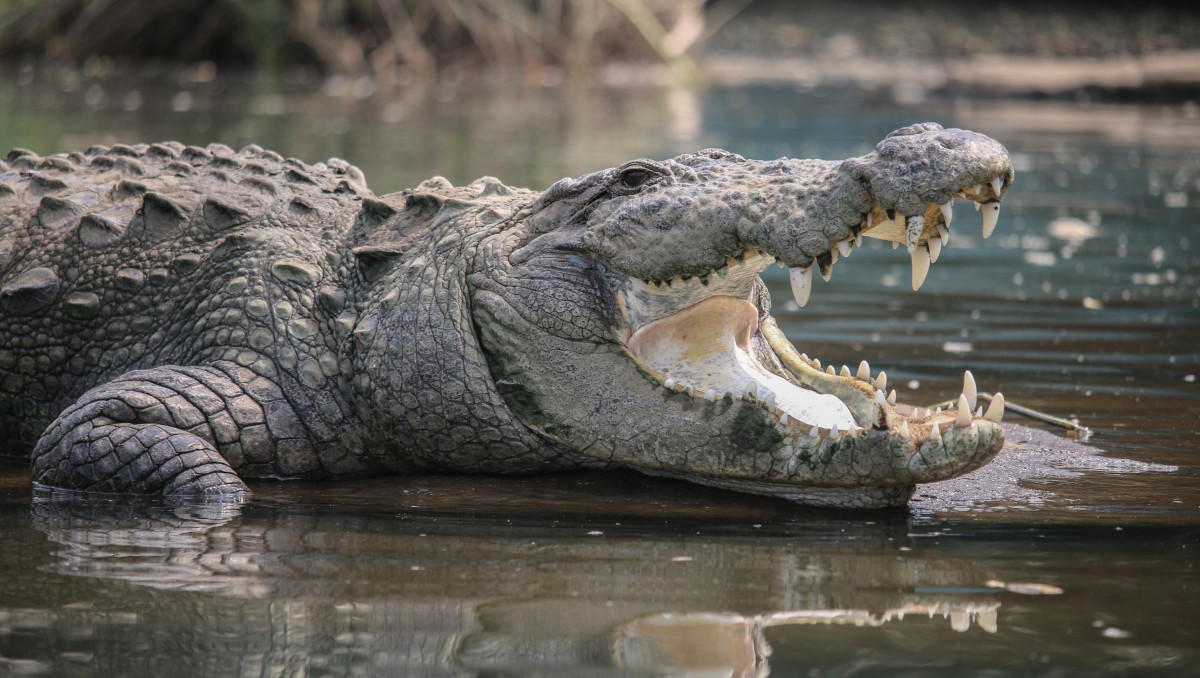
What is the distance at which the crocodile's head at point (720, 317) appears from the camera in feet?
11.9

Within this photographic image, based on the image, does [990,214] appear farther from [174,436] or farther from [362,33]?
[362,33]

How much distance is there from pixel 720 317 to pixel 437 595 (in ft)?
5.07

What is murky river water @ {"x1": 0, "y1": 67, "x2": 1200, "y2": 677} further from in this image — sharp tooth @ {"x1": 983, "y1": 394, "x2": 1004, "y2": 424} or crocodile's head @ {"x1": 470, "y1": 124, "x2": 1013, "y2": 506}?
sharp tooth @ {"x1": 983, "y1": 394, "x2": 1004, "y2": 424}

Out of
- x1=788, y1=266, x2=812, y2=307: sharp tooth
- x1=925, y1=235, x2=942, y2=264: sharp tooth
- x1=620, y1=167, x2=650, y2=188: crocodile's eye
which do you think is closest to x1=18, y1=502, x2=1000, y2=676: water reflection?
x1=788, y1=266, x2=812, y2=307: sharp tooth

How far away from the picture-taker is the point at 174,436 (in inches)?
160

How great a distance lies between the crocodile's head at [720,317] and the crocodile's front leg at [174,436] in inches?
30.1

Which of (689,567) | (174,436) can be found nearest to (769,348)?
(689,567)

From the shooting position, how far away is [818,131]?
15.8 m

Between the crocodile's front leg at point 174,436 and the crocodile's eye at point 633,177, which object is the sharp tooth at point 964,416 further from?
the crocodile's front leg at point 174,436

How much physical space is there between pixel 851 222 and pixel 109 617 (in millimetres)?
2108

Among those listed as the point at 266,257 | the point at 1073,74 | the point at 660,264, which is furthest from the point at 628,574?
the point at 1073,74

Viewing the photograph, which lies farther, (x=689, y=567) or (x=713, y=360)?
(x=713, y=360)


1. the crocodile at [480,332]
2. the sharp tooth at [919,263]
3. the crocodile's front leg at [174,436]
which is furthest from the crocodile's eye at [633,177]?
the crocodile's front leg at [174,436]

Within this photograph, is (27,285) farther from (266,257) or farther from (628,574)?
(628,574)
